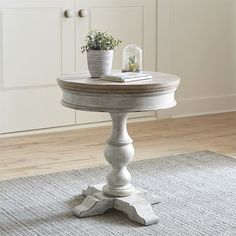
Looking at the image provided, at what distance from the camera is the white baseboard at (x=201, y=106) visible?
→ 536cm

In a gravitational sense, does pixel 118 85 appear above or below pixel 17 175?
above

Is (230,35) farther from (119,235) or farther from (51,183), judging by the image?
(119,235)

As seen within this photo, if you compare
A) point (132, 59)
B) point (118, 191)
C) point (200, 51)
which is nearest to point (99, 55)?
point (132, 59)

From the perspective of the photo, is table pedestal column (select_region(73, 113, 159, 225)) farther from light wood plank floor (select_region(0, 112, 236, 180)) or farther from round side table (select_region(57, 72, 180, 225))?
light wood plank floor (select_region(0, 112, 236, 180))

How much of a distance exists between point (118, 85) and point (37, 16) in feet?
6.28

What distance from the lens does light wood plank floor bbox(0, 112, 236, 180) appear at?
4.00m

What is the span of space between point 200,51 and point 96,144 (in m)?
1.42

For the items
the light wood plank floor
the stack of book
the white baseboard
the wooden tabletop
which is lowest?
the light wood plank floor

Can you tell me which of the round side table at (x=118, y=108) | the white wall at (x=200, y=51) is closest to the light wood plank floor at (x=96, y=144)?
the white wall at (x=200, y=51)

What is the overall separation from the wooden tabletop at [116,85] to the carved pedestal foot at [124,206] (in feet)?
1.71

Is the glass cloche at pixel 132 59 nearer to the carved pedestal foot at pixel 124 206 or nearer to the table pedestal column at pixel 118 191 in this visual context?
the table pedestal column at pixel 118 191

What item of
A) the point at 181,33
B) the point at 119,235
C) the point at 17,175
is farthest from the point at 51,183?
the point at 181,33

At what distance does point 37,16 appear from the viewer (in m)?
4.66

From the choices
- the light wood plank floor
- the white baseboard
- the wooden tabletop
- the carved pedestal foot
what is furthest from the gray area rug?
the white baseboard
